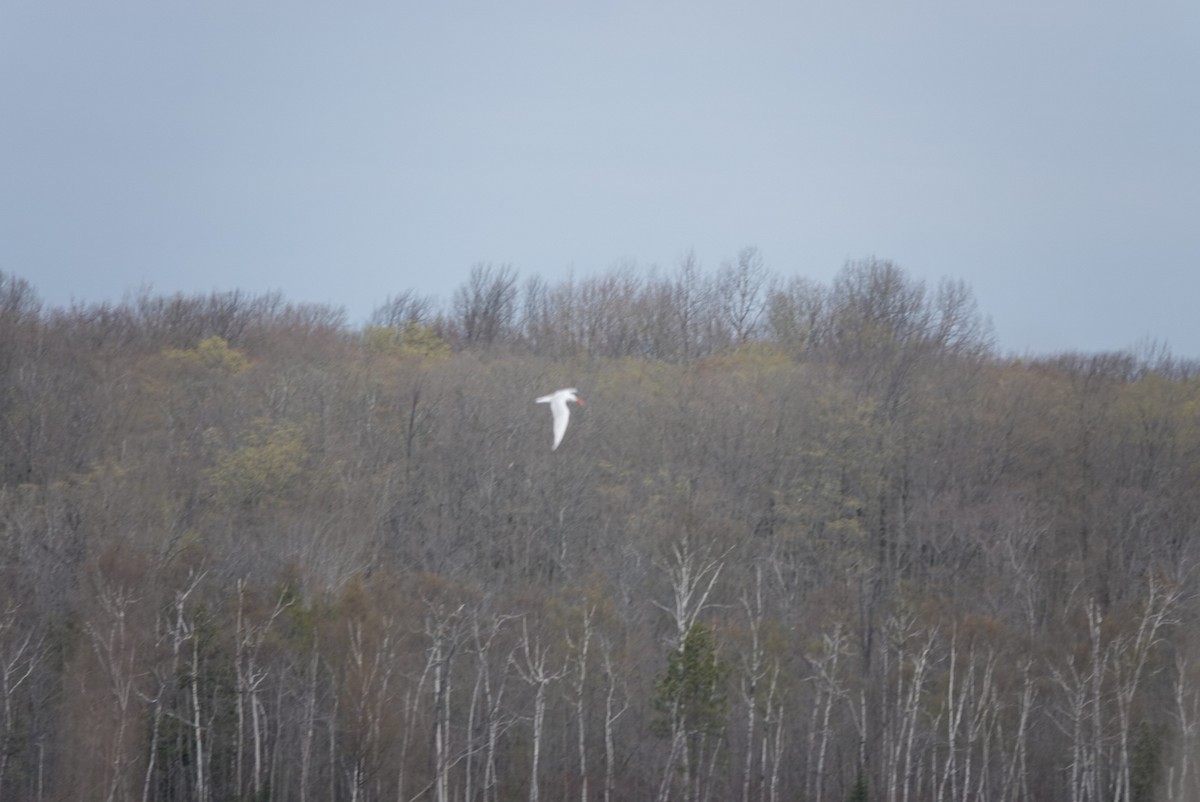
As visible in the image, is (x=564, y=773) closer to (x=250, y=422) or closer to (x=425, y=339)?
(x=250, y=422)

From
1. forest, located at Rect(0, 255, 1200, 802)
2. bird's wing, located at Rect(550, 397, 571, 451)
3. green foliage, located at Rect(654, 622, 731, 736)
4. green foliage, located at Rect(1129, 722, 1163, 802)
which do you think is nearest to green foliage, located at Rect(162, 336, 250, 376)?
forest, located at Rect(0, 255, 1200, 802)

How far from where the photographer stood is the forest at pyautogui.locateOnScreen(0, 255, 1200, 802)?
36625 mm

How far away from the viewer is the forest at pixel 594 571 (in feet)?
120

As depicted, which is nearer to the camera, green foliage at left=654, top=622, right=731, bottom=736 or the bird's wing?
the bird's wing

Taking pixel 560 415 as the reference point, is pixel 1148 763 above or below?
below

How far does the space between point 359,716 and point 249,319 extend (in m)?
48.7

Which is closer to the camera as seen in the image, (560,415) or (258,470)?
(560,415)

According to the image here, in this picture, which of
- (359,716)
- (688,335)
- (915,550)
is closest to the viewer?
(359,716)

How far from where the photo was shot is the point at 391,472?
54406mm

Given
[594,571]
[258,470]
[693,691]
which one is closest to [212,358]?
[258,470]

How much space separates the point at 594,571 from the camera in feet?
157

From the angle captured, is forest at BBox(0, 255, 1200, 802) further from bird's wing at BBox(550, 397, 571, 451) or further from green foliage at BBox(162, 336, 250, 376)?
bird's wing at BBox(550, 397, 571, 451)

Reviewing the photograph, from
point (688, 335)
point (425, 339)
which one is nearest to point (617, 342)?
point (688, 335)

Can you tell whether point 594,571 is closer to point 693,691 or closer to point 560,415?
point 693,691
